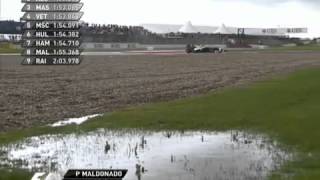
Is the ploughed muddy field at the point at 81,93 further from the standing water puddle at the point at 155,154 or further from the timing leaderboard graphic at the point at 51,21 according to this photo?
the standing water puddle at the point at 155,154

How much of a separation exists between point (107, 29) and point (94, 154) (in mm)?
112260

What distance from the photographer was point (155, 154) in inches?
533

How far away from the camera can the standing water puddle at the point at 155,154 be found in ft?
38.1

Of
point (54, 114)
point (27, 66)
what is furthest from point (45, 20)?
point (27, 66)

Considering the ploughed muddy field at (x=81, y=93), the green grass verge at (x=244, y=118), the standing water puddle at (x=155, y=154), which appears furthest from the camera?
the ploughed muddy field at (x=81, y=93)

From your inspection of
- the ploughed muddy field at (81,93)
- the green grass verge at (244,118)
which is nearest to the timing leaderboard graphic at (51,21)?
the ploughed muddy field at (81,93)

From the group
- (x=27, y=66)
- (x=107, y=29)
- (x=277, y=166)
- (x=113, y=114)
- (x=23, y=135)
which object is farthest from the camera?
(x=107, y=29)

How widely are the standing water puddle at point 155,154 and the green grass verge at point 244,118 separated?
2.23 feet

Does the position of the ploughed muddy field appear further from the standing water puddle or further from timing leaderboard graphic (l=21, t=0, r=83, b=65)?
the standing water puddle

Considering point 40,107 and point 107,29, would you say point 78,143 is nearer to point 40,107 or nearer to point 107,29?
point 40,107

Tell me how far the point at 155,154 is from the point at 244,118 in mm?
6370

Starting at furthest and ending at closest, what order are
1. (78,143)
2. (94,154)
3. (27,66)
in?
1. (27,66)
2. (78,143)
3. (94,154)

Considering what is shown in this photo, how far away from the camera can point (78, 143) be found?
590 inches

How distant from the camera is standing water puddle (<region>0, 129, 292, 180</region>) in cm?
1161
